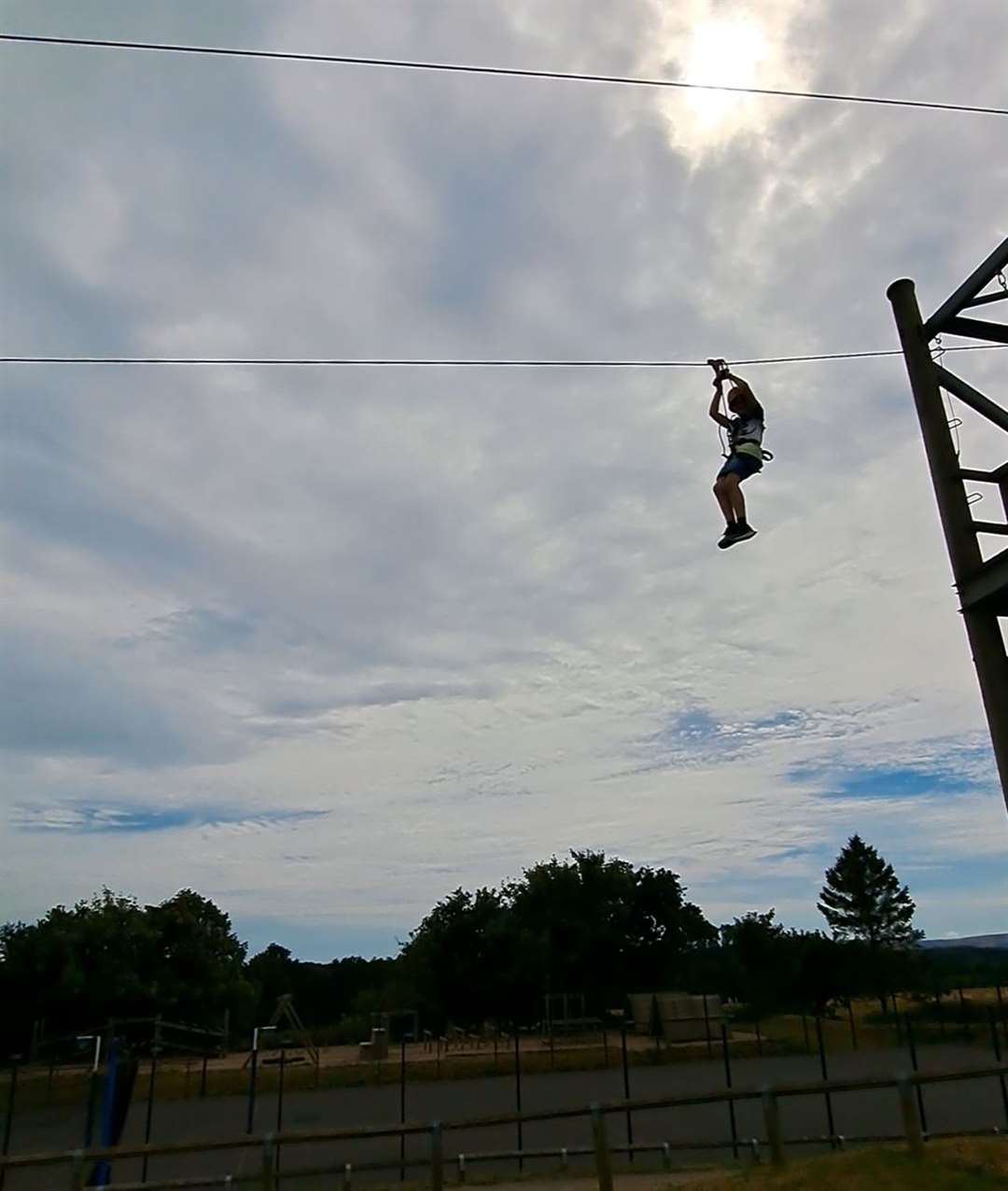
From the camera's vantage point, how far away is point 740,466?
7008mm

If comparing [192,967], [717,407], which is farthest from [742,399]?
[192,967]

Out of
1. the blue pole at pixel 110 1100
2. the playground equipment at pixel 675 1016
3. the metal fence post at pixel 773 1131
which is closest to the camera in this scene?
the metal fence post at pixel 773 1131

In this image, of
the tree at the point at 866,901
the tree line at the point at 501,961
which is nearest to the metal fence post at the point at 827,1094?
the tree line at the point at 501,961

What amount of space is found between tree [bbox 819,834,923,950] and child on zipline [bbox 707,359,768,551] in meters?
56.2

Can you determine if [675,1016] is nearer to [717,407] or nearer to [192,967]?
[192,967]

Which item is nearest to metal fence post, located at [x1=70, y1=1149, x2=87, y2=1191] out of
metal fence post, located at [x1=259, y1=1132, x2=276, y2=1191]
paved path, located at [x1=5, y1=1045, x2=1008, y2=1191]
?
metal fence post, located at [x1=259, y1=1132, x2=276, y2=1191]

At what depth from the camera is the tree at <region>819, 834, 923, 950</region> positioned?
5734 cm

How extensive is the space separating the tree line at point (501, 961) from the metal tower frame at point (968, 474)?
33.6 meters

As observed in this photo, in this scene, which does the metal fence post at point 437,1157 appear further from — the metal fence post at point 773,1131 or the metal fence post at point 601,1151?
the metal fence post at point 773,1131

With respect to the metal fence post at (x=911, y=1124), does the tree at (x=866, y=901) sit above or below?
above

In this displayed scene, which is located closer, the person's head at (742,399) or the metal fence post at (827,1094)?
the person's head at (742,399)

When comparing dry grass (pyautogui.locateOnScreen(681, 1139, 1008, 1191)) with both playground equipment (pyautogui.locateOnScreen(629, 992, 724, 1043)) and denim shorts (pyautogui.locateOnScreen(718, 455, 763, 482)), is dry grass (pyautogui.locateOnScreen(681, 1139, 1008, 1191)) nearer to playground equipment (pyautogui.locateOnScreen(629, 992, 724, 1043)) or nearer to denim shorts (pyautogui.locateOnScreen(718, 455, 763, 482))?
denim shorts (pyautogui.locateOnScreen(718, 455, 763, 482))

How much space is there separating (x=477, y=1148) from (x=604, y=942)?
Answer: 98.9 ft

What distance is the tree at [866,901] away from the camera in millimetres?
57344
